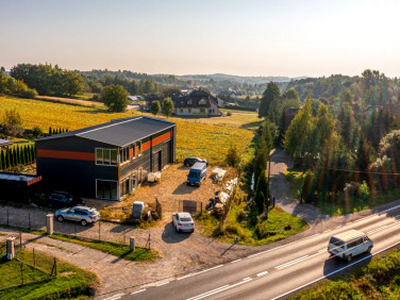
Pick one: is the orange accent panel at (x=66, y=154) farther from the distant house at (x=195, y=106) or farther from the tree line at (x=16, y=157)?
the distant house at (x=195, y=106)

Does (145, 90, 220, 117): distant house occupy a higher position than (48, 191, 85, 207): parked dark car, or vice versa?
(145, 90, 220, 117): distant house

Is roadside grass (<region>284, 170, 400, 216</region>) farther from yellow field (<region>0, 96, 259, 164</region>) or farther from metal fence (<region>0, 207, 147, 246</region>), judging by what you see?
metal fence (<region>0, 207, 147, 246</region>)

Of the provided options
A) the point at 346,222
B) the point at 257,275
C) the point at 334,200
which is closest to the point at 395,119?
the point at 334,200

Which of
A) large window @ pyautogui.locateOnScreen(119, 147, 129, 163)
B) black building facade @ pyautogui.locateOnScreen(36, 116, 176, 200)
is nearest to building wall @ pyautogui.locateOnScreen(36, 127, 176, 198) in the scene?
black building facade @ pyautogui.locateOnScreen(36, 116, 176, 200)

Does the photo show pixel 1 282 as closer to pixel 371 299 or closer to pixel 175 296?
pixel 175 296

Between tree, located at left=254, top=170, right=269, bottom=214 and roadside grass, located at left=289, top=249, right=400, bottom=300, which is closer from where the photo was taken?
roadside grass, located at left=289, top=249, right=400, bottom=300

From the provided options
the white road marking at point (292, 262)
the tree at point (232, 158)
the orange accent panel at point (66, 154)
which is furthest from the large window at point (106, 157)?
the tree at point (232, 158)
